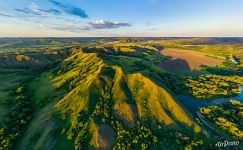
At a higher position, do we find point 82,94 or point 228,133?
point 82,94

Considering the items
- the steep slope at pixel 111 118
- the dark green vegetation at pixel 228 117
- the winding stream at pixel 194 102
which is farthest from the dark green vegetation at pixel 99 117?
the winding stream at pixel 194 102

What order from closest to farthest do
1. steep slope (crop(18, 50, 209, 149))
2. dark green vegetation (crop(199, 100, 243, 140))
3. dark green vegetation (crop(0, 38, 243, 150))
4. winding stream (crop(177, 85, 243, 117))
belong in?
steep slope (crop(18, 50, 209, 149)) → dark green vegetation (crop(0, 38, 243, 150)) → dark green vegetation (crop(199, 100, 243, 140)) → winding stream (crop(177, 85, 243, 117))

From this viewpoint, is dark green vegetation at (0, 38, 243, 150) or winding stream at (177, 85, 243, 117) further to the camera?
winding stream at (177, 85, 243, 117)

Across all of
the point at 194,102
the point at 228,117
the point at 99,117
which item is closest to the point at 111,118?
the point at 99,117

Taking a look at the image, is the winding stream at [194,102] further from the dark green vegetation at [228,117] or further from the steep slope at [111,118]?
the steep slope at [111,118]

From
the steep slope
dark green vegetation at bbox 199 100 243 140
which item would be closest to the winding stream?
dark green vegetation at bbox 199 100 243 140

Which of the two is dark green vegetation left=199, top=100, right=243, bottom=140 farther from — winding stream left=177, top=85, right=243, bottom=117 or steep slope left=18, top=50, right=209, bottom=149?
steep slope left=18, top=50, right=209, bottom=149

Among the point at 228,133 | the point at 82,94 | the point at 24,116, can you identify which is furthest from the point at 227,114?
the point at 24,116

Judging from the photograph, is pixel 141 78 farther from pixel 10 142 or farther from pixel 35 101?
pixel 10 142

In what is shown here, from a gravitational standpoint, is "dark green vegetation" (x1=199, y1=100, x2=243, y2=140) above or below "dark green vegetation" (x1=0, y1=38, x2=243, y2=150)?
below
